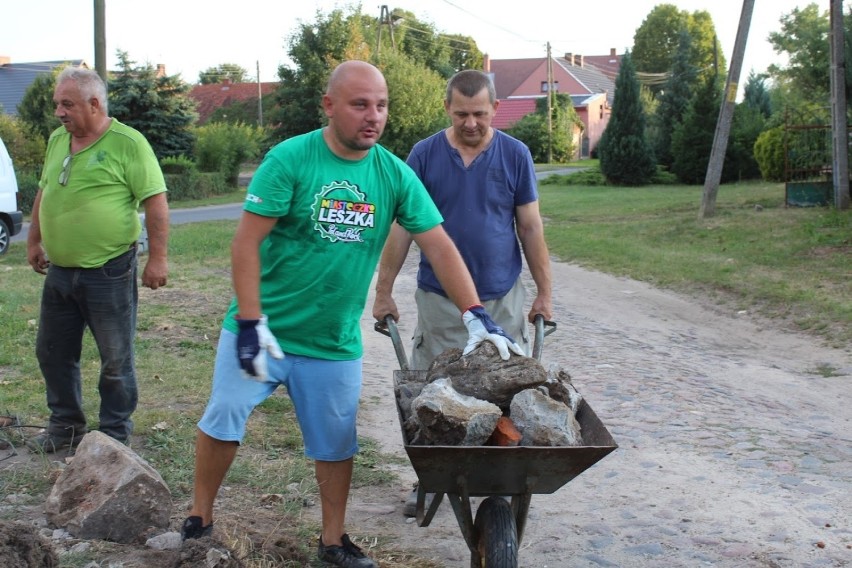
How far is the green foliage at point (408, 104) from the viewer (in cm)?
4025

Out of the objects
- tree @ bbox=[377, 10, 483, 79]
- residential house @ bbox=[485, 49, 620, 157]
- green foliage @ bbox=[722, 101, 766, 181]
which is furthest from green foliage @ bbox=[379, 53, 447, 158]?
residential house @ bbox=[485, 49, 620, 157]

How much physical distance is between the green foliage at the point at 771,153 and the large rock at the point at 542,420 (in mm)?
29492

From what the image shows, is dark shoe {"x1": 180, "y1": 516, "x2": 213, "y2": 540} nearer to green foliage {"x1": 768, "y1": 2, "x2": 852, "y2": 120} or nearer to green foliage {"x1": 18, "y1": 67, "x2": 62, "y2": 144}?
green foliage {"x1": 768, "y1": 2, "x2": 852, "y2": 120}

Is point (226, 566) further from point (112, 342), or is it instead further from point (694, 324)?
point (694, 324)

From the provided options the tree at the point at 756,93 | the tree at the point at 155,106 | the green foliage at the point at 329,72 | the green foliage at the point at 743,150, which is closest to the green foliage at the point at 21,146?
the tree at the point at 155,106

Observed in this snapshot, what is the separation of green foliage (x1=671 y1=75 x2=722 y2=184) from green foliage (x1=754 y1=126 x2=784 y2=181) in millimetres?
3125

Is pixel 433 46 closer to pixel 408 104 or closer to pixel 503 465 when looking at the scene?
pixel 408 104

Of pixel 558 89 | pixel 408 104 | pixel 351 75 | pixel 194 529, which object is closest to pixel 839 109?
pixel 351 75

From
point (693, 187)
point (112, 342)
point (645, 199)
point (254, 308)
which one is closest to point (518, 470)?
point (254, 308)

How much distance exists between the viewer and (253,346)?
3.47 m

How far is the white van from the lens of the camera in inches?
616

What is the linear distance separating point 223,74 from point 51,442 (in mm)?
96202

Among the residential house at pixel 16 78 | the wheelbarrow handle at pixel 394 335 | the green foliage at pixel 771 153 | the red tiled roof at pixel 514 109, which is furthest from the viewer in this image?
the red tiled roof at pixel 514 109

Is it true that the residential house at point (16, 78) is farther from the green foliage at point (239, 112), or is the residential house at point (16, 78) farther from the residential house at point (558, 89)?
the residential house at point (558, 89)
